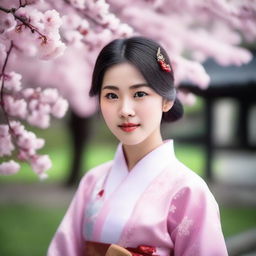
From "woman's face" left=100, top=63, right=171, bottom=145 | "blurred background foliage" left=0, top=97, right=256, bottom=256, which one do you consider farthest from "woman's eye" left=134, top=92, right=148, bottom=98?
"blurred background foliage" left=0, top=97, right=256, bottom=256

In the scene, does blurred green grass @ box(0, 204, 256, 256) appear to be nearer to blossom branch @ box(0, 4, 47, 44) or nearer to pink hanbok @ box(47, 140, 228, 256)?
pink hanbok @ box(47, 140, 228, 256)

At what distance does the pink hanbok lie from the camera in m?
1.59

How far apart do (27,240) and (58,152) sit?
24.1ft

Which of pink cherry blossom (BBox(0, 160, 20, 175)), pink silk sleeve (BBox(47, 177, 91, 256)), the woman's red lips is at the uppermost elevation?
the woman's red lips

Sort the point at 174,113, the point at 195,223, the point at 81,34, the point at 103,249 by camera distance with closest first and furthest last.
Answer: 1. the point at 195,223
2. the point at 103,249
3. the point at 174,113
4. the point at 81,34

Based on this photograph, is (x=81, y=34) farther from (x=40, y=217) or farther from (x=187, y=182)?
(x=40, y=217)

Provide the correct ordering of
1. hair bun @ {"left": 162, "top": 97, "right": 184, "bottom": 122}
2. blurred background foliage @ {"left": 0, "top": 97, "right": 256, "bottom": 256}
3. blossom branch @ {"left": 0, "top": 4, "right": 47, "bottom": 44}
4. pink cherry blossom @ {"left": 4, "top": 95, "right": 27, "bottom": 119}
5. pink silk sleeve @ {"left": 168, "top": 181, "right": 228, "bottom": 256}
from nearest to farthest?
1. pink silk sleeve @ {"left": 168, "top": 181, "right": 228, "bottom": 256}
2. blossom branch @ {"left": 0, "top": 4, "right": 47, "bottom": 44}
3. hair bun @ {"left": 162, "top": 97, "right": 184, "bottom": 122}
4. pink cherry blossom @ {"left": 4, "top": 95, "right": 27, "bottom": 119}
5. blurred background foliage @ {"left": 0, "top": 97, "right": 256, "bottom": 256}

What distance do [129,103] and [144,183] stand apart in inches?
13.2

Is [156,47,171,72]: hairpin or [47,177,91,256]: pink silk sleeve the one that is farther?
[47,177,91,256]: pink silk sleeve

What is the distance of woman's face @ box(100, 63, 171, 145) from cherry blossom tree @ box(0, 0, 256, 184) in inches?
11.6

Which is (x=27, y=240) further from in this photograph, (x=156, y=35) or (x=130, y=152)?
(x=130, y=152)

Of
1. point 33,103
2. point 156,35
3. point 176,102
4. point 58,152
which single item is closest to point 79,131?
point 156,35

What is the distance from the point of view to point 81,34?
2.15m

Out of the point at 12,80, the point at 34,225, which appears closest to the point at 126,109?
the point at 12,80
